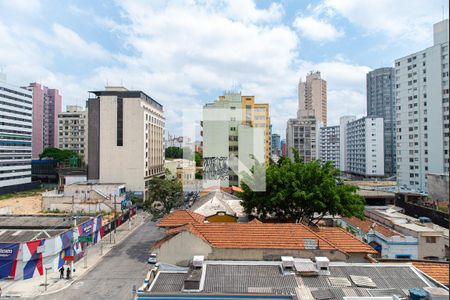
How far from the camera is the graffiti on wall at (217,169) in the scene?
44.2 m

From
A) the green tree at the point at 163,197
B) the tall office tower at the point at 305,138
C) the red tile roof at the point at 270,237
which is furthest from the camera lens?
the tall office tower at the point at 305,138

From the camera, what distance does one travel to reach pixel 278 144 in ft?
529

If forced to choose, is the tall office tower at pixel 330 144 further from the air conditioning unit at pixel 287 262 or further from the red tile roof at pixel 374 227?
the air conditioning unit at pixel 287 262

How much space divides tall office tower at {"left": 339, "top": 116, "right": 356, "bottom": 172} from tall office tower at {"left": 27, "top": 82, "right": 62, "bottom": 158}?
84680mm

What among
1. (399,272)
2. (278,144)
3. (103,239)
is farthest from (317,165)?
(278,144)

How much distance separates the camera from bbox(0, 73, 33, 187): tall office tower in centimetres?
5470

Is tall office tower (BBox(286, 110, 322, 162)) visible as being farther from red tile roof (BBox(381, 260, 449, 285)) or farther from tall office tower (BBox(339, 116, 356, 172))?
red tile roof (BBox(381, 260, 449, 285))

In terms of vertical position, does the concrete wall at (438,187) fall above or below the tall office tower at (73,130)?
below

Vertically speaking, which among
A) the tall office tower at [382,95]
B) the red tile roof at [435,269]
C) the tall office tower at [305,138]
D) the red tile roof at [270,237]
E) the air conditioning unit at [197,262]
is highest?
the tall office tower at [382,95]

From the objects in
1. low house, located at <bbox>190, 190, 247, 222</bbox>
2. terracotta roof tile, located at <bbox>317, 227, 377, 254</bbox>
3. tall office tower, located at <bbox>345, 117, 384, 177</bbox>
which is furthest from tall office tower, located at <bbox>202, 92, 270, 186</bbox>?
tall office tower, located at <bbox>345, 117, 384, 177</bbox>

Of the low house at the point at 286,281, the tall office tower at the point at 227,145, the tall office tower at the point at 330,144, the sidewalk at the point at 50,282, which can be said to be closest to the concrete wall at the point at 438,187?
the tall office tower at the point at 227,145

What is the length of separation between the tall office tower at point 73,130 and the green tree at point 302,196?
66337 millimetres

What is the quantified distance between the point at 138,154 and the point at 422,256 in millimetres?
36299

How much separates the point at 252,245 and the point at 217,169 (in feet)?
106
